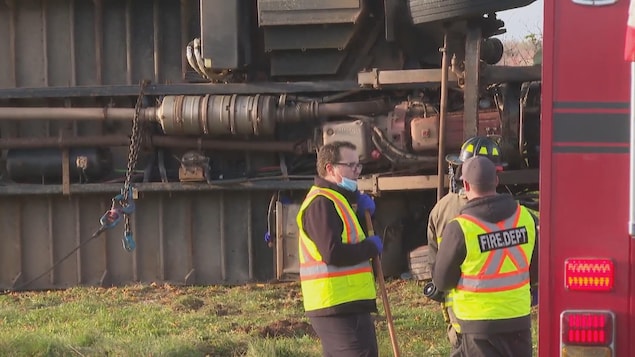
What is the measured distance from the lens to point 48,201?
35.9 feet

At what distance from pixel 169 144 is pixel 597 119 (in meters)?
7.29

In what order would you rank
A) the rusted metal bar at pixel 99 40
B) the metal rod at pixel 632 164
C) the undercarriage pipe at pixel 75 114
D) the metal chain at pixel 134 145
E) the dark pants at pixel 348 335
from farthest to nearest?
the rusted metal bar at pixel 99 40
the undercarriage pipe at pixel 75 114
the metal chain at pixel 134 145
the dark pants at pixel 348 335
the metal rod at pixel 632 164

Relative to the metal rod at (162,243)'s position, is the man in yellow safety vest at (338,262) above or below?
above

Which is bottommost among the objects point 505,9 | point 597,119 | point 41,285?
point 41,285

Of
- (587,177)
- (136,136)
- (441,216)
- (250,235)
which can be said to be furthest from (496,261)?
(136,136)

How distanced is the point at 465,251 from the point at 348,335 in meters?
0.88

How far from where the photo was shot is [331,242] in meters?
5.14

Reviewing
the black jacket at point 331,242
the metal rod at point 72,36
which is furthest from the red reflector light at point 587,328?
the metal rod at point 72,36

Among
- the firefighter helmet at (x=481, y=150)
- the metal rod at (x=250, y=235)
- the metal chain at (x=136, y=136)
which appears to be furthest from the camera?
the metal rod at (x=250, y=235)

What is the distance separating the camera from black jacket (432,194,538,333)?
15.7 feet

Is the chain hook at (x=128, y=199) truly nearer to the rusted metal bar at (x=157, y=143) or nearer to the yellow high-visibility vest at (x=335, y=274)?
the rusted metal bar at (x=157, y=143)

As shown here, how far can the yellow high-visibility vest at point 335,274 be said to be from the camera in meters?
5.26

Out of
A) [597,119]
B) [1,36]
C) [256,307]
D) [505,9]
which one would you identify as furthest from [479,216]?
[1,36]

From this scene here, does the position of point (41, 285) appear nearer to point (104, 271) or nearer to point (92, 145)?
point (104, 271)
